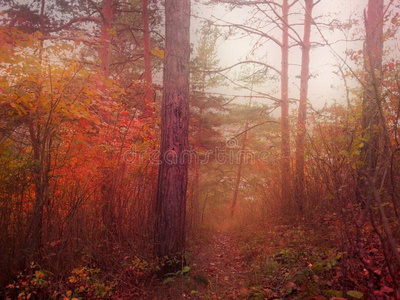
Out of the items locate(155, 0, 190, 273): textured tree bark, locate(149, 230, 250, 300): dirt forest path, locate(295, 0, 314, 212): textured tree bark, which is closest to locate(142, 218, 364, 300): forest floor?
locate(149, 230, 250, 300): dirt forest path

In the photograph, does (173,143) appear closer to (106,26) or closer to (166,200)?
(166,200)

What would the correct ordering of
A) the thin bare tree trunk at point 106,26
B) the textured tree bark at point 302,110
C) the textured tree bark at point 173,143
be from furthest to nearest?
1. the thin bare tree trunk at point 106,26
2. the textured tree bark at point 302,110
3. the textured tree bark at point 173,143

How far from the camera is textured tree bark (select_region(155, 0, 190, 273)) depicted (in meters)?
4.23

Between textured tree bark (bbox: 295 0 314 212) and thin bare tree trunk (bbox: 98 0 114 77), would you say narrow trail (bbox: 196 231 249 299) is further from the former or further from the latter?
thin bare tree trunk (bbox: 98 0 114 77)

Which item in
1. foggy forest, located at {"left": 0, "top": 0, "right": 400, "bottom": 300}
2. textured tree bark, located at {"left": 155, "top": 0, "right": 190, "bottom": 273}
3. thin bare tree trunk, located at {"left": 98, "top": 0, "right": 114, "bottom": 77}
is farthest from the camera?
thin bare tree trunk, located at {"left": 98, "top": 0, "right": 114, "bottom": 77}

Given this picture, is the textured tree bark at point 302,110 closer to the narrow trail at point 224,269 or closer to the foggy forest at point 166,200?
the foggy forest at point 166,200

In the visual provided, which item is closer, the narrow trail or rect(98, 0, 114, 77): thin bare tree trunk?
the narrow trail

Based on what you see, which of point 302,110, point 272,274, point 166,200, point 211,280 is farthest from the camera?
point 302,110

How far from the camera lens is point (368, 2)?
575cm

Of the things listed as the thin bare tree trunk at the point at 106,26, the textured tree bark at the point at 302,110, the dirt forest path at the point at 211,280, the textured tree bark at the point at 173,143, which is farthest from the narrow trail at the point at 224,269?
the thin bare tree trunk at the point at 106,26

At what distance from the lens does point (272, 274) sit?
154 inches

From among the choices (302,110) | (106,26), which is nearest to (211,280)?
(302,110)

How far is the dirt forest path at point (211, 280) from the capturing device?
3.78m

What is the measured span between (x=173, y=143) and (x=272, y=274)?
8.88ft
